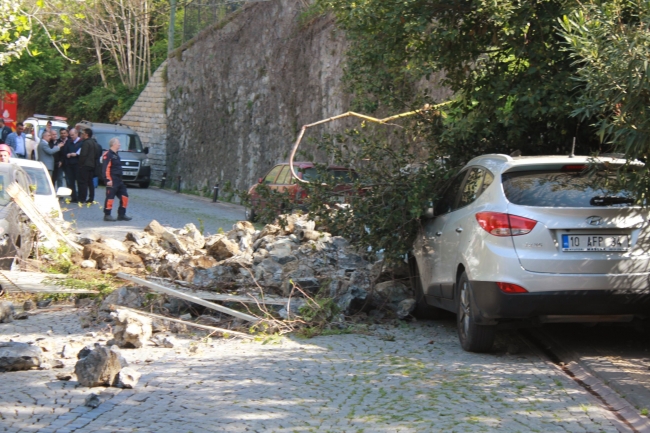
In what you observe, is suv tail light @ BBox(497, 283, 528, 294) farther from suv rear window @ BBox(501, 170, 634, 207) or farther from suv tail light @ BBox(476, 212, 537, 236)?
suv rear window @ BBox(501, 170, 634, 207)

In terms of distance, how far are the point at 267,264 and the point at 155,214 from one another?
43.1ft

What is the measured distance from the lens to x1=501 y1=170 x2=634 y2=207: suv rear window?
715 centimetres

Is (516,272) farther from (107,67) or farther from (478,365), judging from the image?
(107,67)

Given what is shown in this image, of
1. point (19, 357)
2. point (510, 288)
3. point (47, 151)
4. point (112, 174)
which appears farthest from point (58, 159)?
point (510, 288)

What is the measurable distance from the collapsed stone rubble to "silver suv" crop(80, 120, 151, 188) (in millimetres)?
23606

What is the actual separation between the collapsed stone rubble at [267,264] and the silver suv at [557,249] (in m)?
2.23

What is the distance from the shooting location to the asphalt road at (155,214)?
18.8 meters

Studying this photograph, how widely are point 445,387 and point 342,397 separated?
2.72 ft

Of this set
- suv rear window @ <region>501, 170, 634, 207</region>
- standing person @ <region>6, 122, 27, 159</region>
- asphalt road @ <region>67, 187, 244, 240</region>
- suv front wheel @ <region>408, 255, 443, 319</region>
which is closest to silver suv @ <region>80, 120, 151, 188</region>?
asphalt road @ <region>67, 187, 244, 240</region>

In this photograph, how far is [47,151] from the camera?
22.8 meters

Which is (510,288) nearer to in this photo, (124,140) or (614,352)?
(614,352)

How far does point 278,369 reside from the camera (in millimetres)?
6957

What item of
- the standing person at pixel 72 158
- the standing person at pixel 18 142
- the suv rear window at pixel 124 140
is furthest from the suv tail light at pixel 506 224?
the suv rear window at pixel 124 140

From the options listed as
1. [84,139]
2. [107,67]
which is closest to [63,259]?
[84,139]
